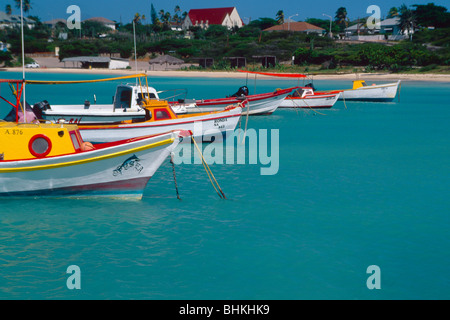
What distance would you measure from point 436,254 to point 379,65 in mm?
77983

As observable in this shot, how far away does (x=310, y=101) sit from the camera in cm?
4353

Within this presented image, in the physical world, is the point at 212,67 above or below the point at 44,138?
above

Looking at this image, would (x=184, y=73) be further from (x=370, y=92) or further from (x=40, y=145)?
(x=40, y=145)

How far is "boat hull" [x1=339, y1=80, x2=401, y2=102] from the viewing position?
5016 centimetres

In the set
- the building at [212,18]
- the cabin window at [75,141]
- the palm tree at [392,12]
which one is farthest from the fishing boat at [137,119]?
the palm tree at [392,12]

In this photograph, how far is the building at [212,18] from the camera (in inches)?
6550

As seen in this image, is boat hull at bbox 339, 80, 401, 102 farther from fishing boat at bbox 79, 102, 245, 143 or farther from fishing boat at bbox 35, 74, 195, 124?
fishing boat at bbox 79, 102, 245, 143

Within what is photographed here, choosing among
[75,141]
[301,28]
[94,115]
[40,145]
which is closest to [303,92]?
[94,115]

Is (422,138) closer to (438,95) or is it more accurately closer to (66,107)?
(66,107)

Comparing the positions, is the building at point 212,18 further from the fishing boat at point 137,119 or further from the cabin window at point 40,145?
the cabin window at point 40,145

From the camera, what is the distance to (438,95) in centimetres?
6269
